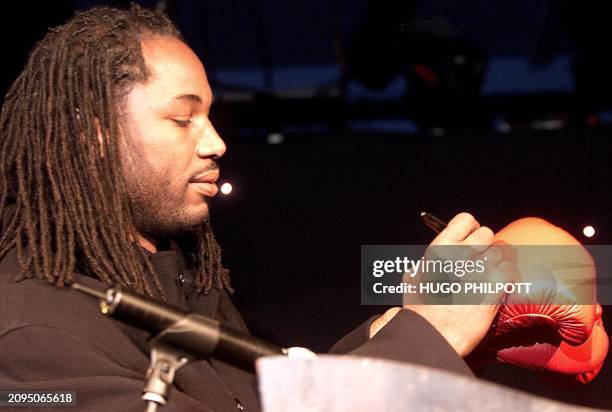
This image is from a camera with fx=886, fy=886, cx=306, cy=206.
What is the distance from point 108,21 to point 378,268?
2.25 ft

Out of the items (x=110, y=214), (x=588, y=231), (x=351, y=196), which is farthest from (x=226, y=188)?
(x=588, y=231)

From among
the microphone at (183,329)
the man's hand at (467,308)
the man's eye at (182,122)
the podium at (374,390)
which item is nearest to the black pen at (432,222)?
the man's hand at (467,308)

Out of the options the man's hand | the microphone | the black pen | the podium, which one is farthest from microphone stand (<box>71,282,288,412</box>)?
the black pen

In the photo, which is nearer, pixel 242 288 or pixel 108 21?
pixel 108 21

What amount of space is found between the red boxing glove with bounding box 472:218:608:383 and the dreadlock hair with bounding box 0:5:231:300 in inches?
20.0

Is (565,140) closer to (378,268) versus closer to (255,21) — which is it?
(378,268)

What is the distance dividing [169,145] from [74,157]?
0.43 ft

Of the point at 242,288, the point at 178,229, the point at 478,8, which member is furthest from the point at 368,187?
the point at 478,8

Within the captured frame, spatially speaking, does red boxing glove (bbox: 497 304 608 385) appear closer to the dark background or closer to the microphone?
the dark background

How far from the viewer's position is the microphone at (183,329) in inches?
29.3

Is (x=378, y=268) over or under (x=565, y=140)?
under

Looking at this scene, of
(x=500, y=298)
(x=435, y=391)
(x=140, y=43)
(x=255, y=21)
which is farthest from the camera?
(x=255, y=21)

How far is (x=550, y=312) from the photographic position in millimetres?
1249

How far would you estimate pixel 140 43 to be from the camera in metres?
1.29
